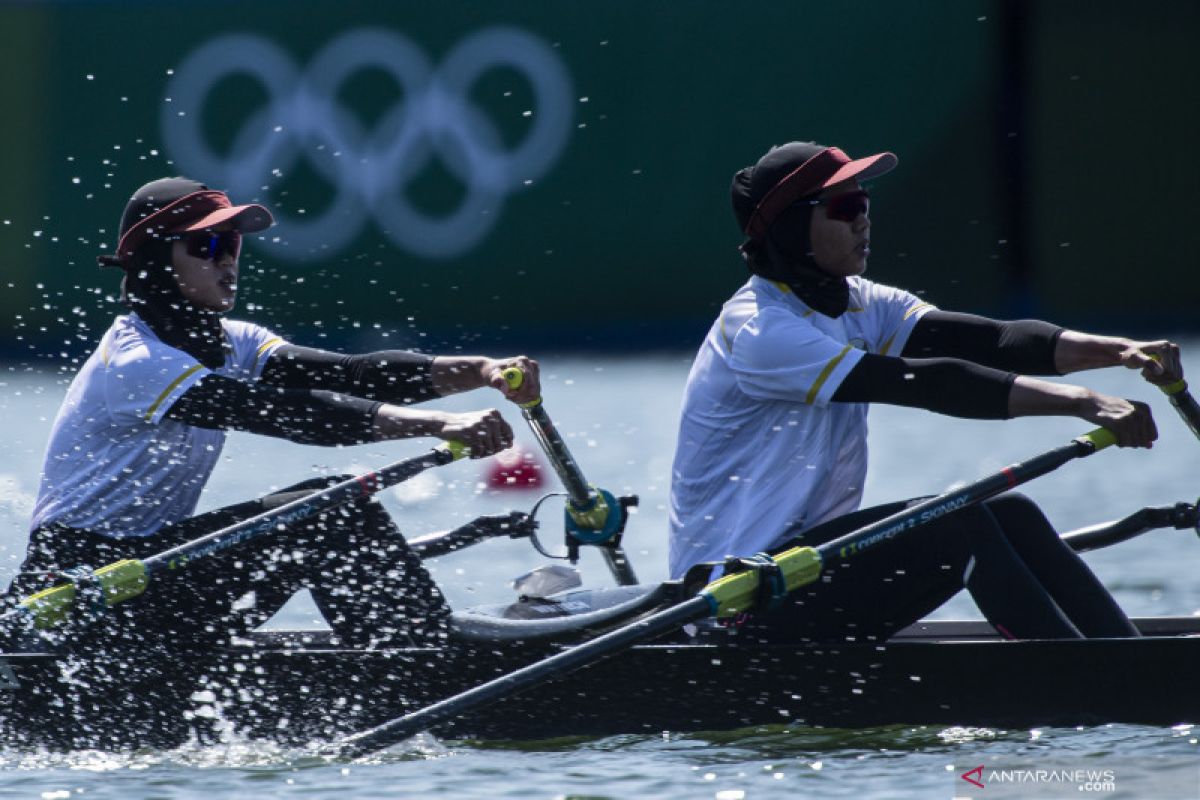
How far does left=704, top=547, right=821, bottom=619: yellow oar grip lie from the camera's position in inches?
199

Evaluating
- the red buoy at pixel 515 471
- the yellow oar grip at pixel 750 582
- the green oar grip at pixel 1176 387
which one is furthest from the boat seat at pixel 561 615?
the red buoy at pixel 515 471

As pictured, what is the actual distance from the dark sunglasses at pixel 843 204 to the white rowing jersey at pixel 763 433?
0.25 metres

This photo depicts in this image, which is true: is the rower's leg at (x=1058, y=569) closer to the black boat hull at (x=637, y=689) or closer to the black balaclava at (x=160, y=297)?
the black boat hull at (x=637, y=689)

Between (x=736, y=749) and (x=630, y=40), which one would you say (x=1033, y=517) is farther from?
(x=630, y=40)

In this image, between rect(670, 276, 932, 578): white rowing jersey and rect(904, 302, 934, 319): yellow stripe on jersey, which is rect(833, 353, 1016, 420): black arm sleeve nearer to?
rect(670, 276, 932, 578): white rowing jersey

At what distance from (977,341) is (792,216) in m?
0.78

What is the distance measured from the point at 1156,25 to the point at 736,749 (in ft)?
44.2

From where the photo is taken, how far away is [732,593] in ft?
16.6

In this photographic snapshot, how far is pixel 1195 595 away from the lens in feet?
27.0

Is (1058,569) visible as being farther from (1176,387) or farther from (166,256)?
(166,256)

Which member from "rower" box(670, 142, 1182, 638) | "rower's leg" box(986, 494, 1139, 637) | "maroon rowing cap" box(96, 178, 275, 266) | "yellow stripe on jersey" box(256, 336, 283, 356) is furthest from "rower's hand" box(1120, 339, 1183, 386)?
"yellow stripe on jersey" box(256, 336, 283, 356)

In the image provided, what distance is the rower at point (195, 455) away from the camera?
5590 millimetres

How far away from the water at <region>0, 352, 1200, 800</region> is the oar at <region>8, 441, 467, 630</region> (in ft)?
1.53

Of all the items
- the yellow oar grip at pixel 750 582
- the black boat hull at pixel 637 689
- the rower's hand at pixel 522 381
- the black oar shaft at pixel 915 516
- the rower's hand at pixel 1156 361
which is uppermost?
the rower's hand at pixel 522 381
